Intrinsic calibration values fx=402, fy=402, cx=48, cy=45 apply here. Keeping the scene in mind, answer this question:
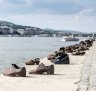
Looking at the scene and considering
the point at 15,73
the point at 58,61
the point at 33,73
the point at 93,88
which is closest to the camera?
the point at 93,88

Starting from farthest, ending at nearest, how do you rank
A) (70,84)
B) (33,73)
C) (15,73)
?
(33,73), (15,73), (70,84)

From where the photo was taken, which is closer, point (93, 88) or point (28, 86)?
point (93, 88)

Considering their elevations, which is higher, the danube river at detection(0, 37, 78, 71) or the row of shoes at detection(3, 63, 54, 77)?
the row of shoes at detection(3, 63, 54, 77)

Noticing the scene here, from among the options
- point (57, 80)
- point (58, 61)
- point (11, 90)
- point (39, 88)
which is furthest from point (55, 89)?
point (58, 61)

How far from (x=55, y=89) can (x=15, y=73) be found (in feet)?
15.2

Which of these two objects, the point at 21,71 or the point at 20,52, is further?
the point at 20,52

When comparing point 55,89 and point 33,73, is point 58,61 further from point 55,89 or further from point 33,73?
point 55,89

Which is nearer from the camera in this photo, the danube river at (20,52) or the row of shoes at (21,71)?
the row of shoes at (21,71)

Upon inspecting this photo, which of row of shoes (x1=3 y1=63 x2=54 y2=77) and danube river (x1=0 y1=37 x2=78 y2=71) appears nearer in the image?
row of shoes (x1=3 y1=63 x2=54 y2=77)

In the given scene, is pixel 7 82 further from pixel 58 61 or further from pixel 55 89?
pixel 58 61

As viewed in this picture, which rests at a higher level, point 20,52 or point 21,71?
point 21,71

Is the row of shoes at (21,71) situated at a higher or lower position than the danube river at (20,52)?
higher

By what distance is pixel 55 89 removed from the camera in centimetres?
1462

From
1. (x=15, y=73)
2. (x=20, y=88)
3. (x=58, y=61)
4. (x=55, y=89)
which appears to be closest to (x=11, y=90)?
(x=20, y=88)
